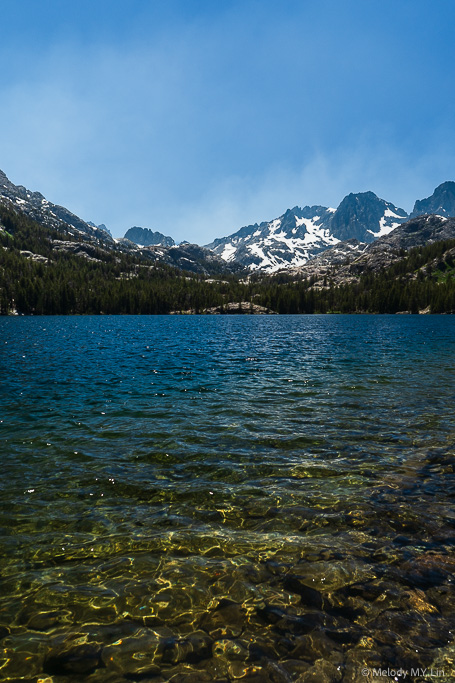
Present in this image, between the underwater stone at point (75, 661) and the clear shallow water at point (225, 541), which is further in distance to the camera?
the clear shallow water at point (225, 541)

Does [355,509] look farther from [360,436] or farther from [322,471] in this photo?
[360,436]

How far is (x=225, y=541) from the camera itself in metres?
10.1

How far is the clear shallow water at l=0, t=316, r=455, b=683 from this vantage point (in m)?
6.57

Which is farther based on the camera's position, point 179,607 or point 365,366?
point 365,366

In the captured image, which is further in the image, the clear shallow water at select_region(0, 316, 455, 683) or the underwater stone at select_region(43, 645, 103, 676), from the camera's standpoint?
the clear shallow water at select_region(0, 316, 455, 683)

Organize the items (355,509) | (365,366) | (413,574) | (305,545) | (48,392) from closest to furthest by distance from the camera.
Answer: (413,574) → (305,545) → (355,509) → (48,392) → (365,366)

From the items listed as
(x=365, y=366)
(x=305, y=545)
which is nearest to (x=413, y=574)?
(x=305, y=545)

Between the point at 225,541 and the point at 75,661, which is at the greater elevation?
the point at 75,661

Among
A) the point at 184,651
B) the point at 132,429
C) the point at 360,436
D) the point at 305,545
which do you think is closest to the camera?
the point at 184,651

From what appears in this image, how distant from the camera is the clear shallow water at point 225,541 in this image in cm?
657

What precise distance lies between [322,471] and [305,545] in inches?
193

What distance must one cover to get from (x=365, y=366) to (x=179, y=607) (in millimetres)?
37534

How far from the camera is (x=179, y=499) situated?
12.5 m

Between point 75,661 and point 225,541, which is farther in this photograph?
point 225,541
